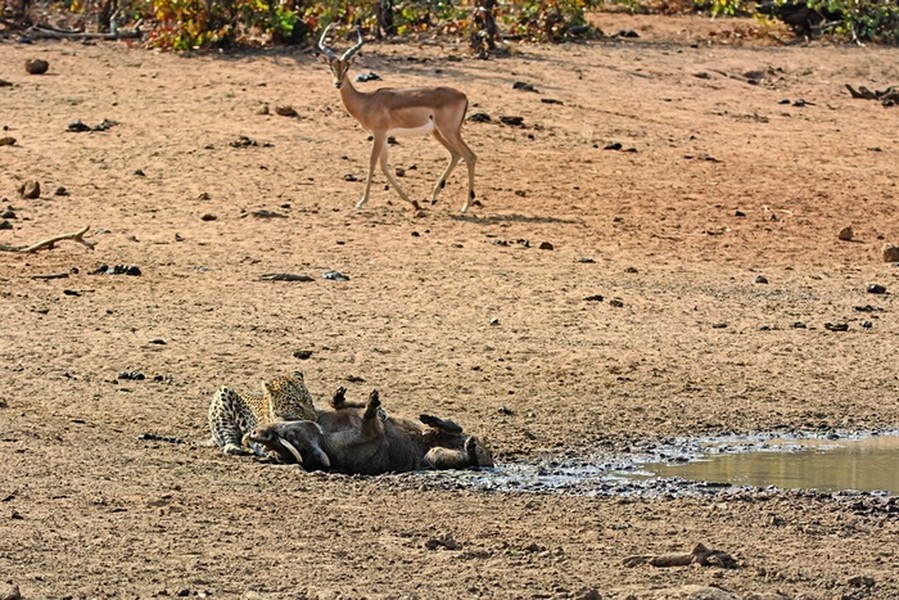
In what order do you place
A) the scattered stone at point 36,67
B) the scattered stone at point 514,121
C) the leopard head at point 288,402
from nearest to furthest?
1. the leopard head at point 288,402
2. the scattered stone at point 514,121
3. the scattered stone at point 36,67

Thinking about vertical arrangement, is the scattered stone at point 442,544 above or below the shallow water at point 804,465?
above

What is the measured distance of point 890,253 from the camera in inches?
558

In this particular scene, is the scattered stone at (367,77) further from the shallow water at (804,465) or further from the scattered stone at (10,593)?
the scattered stone at (10,593)

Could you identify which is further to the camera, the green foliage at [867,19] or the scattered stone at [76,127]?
the green foliage at [867,19]

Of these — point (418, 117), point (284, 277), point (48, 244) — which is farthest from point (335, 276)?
point (418, 117)

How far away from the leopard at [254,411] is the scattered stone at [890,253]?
6.59m

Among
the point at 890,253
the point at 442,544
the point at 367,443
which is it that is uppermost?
the point at 442,544

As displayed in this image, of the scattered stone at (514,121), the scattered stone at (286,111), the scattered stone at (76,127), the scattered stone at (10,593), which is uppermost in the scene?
the scattered stone at (10,593)

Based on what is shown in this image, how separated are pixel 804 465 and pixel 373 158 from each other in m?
7.23

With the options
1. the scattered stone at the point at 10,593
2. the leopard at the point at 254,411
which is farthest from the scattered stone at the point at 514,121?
the scattered stone at the point at 10,593

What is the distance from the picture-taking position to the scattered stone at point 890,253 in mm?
14172

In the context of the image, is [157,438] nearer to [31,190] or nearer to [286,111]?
[31,190]

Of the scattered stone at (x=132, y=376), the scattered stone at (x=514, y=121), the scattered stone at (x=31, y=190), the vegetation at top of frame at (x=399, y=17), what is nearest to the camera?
the scattered stone at (x=132, y=376)

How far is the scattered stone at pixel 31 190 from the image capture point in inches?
577
